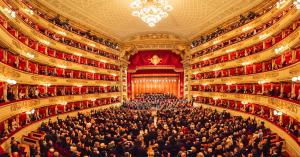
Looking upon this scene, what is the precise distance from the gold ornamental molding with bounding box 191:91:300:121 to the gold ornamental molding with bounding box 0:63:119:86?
15.5 metres

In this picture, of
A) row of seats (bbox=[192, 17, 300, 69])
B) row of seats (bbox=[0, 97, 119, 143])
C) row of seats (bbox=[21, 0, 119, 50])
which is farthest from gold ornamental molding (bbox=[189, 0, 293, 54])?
row of seats (bbox=[0, 97, 119, 143])

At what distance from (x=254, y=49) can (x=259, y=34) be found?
110 inches

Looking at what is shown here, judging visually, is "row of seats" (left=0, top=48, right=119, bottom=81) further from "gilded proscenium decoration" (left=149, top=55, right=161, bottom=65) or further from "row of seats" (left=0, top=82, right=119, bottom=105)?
"gilded proscenium decoration" (left=149, top=55, right=161, bottom=65)

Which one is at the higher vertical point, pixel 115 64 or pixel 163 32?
pixel 163 32

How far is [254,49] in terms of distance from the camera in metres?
23.3

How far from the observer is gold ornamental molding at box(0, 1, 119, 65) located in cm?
1614

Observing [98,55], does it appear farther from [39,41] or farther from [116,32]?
[39,41]

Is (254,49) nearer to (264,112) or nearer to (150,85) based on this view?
(264,112)

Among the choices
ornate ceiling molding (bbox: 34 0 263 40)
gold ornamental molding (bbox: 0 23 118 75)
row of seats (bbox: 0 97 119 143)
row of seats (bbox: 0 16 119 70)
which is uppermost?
ornate ceiling molding (bbox: 34 0 263 40)

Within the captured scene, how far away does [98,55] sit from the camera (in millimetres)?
33125

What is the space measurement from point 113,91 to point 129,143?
986 inches

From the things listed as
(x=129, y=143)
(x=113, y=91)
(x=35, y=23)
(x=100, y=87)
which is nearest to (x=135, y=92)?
(x=113, y=91)

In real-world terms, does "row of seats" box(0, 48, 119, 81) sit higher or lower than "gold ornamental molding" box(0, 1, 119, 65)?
lower

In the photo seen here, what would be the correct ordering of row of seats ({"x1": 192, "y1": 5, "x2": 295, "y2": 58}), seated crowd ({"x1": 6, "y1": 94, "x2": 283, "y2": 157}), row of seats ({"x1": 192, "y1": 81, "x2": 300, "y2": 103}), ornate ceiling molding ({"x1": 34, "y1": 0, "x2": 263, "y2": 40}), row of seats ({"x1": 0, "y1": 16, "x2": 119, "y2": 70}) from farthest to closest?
ornate ceiling molding ({"x1": 34, "y1": 0, "x2": 263, "y2": 40}) < row of seats ({"x1": 192, "y1": 5, "x2": 295, "y2": 58}) < row of seats ({"x1": 0, "y1": 16, "x2": 119, "y2": 70}) < row of seats ({"x1": 192, "y1": 81, "x2": 300, "y2": 103}) < seated crowd ({"x1": 6, "y1": 94, "x2": 283, "y2": 157})
